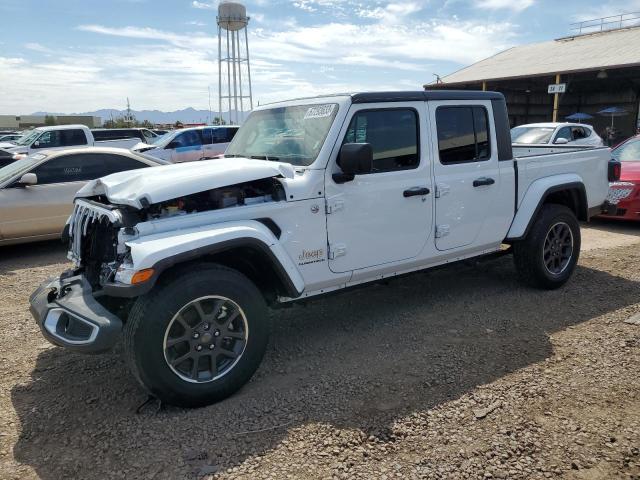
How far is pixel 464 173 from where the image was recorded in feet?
15.1

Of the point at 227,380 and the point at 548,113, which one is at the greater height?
the point at 548,113

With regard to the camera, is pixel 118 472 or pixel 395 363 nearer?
pixel 118 472

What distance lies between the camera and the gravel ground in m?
2.81

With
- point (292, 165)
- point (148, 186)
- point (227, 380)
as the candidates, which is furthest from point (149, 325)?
point (292, 165)

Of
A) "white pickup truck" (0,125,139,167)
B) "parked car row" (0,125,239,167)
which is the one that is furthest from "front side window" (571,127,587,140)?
"white pickup truck" (0,125,139,167)

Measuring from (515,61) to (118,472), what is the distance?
31746mm

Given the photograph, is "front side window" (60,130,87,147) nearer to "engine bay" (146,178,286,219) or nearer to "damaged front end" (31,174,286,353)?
"damaged front end" (31,174,286,353)

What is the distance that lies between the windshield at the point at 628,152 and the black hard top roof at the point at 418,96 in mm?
5743

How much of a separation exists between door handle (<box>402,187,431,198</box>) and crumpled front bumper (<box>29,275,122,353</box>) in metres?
2.33

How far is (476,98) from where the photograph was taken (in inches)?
189

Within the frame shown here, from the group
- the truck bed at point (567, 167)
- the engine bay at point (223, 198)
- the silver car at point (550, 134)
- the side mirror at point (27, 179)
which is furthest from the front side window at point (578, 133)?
Answer: the side mirror at point (27, 179)

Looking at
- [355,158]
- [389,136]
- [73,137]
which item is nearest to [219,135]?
[73,137]

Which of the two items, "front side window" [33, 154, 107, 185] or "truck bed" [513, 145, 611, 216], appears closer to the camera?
"truck bed" [513, 145, 611, 216]

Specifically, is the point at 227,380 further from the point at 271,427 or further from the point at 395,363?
the point at 395,363
